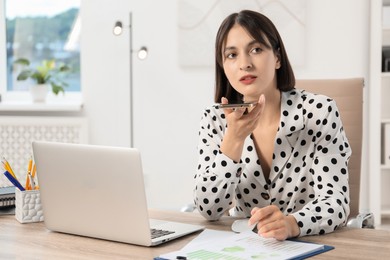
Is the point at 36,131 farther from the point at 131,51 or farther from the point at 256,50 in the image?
the point at 256,50

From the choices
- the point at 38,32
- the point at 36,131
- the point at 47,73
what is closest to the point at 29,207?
the point at 36,131

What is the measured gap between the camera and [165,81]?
423cm

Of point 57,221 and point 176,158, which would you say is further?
point 176,158

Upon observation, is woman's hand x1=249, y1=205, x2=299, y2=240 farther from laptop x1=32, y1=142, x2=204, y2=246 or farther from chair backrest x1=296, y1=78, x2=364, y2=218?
chair backrest x1=296, y1=78, x2=364, y2=218

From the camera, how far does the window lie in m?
4.58

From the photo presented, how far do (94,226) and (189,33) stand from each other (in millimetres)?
2819

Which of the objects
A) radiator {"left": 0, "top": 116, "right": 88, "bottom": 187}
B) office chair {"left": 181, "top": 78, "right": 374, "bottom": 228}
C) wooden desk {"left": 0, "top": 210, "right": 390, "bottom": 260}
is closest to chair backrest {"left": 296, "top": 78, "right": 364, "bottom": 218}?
office chair {"left": 181, "top": 78, "right": 374, "bottom": 228}

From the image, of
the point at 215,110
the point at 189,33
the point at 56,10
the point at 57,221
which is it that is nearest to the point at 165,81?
the point at 189,33

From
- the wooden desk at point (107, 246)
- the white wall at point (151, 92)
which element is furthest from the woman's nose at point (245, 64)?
the white wall at point (151, 92)

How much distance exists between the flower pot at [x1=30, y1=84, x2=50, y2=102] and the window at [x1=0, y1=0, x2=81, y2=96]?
8.8 inches

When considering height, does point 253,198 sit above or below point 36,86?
below

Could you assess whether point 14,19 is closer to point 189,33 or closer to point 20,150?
point 20,150

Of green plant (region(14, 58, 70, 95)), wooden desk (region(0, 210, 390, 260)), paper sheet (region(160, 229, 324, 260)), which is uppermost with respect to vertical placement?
green plant (region(14, 58, 70, 95))

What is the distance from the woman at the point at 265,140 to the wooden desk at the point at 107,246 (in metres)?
0.10
